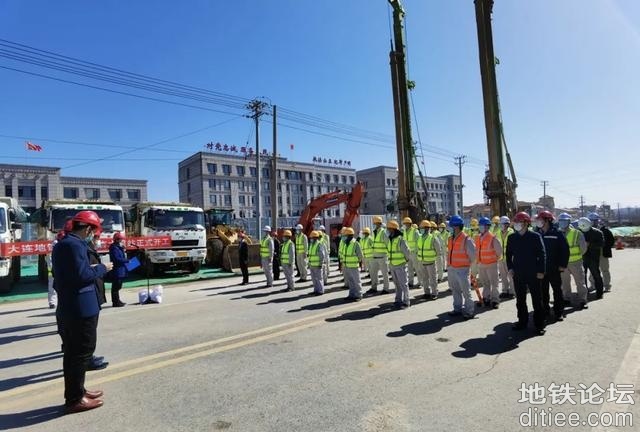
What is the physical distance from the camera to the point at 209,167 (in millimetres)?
87062

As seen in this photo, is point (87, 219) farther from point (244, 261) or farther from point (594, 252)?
point (594, 252)

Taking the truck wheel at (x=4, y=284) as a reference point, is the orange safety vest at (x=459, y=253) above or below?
above

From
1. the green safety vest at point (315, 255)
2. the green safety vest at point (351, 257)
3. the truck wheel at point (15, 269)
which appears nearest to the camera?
the green safety vest at point (351, 257)

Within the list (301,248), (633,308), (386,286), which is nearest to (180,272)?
(301,248)

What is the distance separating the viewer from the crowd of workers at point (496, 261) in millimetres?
6621

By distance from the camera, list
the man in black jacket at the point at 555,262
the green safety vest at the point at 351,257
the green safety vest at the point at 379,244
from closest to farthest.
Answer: the man in black jacket at the point at 555,262 < the green safety vest at the point at 351,257 < the green safety vest at the point at 379,244

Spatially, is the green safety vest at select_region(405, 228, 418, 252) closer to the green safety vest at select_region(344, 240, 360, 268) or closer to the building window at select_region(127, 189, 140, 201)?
the green safety vest at select_region(344, 240, 360, 268)

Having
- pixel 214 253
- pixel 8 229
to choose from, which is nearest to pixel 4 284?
pixel 8 229

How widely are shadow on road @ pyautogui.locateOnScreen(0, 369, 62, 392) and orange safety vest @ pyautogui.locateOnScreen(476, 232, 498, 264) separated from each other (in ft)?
25.4

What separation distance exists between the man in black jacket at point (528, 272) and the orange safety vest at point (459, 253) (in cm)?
108

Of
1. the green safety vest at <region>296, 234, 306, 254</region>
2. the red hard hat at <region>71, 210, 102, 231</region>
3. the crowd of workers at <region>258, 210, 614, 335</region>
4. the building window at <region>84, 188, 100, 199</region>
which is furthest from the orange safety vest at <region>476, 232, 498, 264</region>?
the building window at <region>84, 188, 100, 199</region>

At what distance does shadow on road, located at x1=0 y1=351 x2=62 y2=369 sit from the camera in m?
5.85

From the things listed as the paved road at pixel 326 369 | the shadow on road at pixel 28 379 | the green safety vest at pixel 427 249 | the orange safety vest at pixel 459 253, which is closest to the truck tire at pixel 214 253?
the paved road at pixel 326 369

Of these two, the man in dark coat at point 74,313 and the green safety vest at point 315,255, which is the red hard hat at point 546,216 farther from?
the man in dark coat at point 74,313
